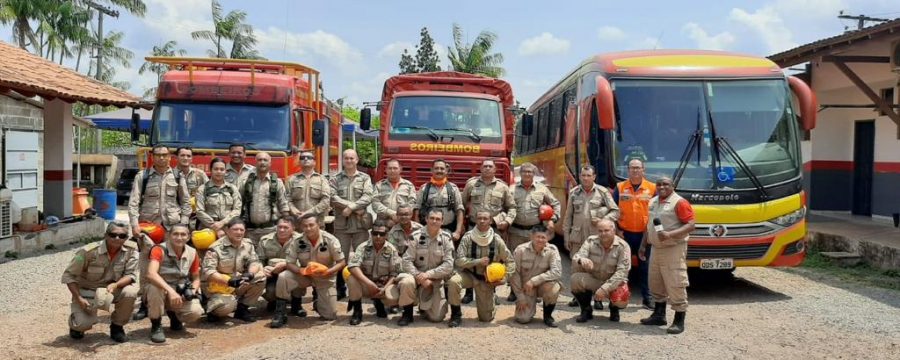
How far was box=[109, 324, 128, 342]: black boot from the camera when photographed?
6539 millimetres

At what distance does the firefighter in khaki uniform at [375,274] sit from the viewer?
7.32 meters

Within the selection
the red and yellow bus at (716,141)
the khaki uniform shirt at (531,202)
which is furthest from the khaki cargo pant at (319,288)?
the red and yellow bus at (716,141)

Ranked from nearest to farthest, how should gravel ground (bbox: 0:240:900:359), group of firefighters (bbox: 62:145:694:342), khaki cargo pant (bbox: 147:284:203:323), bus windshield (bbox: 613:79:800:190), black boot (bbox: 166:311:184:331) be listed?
gravel ground (bbox: 0:240:900:359), khaki cargo pant (bbox: 147:284:203:323), group of firefighters (bbox: 62:145:694:342), black boot (bbox: 166:311:184:331), bus windshield (bbox: 613:79:800:190)

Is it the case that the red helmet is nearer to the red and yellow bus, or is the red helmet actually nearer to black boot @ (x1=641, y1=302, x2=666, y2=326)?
the red and yellow bus

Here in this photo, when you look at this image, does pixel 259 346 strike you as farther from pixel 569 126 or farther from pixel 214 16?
pixel 214 16

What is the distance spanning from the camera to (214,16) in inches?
1296

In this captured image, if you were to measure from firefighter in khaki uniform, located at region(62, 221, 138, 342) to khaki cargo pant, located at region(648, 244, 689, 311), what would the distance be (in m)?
4.72

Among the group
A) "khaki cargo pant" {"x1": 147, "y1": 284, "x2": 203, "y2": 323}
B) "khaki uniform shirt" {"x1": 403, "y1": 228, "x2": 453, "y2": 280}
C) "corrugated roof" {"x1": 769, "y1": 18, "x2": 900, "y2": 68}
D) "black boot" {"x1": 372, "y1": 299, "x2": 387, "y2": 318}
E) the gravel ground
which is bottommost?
the gravel ground

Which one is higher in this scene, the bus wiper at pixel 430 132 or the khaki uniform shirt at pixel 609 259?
the bus wiper at pixel 430 132

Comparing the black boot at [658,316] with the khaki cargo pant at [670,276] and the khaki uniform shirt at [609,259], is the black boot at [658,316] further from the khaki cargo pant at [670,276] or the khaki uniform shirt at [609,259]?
the khaki uniform shirt at [609,259]

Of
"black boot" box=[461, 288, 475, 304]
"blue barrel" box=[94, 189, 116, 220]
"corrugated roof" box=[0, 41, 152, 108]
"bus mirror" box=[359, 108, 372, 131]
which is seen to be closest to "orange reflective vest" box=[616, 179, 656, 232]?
"black boot" box=[461, 288, 475, 304]

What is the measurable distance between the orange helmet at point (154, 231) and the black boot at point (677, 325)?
4.92 m

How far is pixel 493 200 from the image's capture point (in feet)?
28.0

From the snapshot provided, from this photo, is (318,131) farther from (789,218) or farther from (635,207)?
(789,218)
